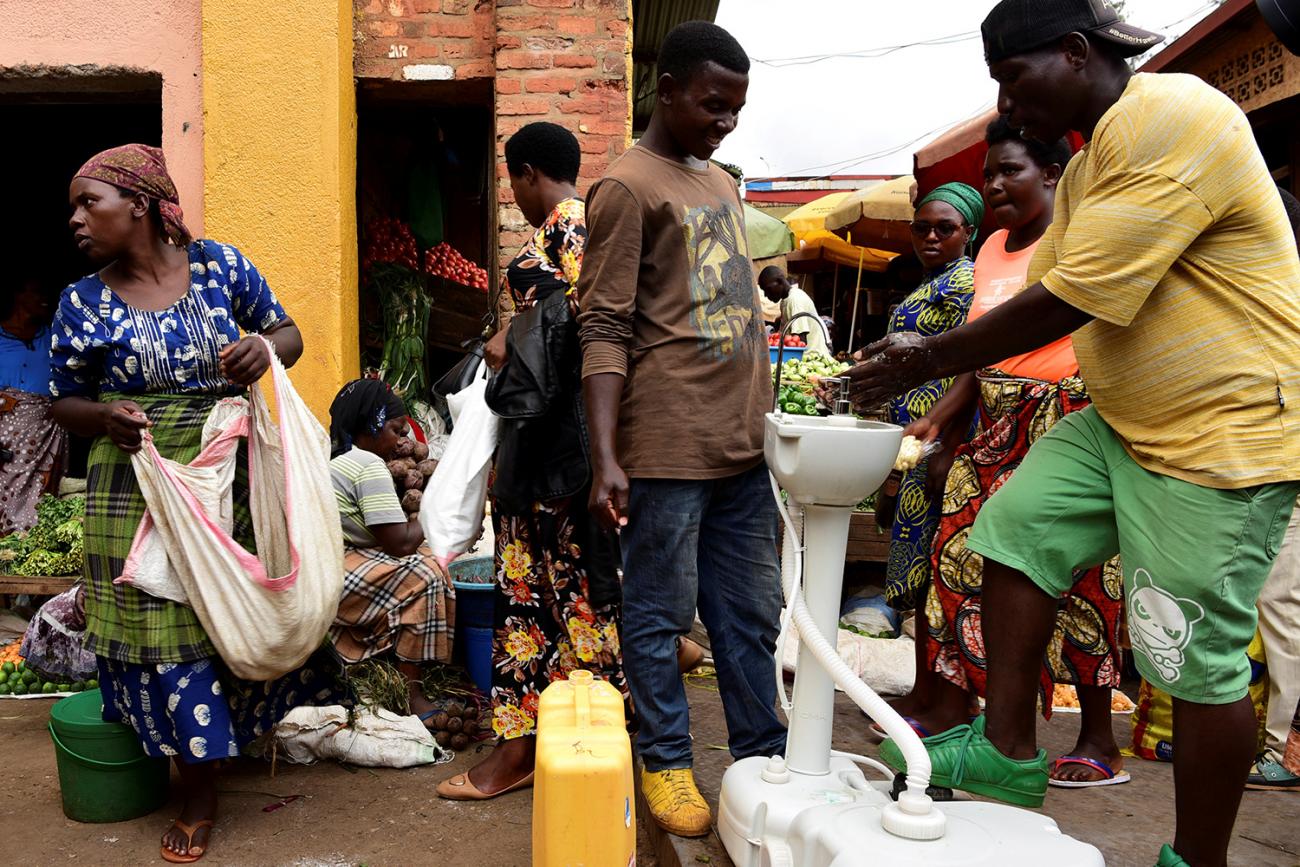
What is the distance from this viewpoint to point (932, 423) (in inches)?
122

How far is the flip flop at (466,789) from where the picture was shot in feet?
10.5

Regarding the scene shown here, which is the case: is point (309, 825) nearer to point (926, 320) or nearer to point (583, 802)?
point (583, 802)

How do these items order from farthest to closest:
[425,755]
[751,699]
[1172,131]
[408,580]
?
[408,580]
[425,755]
[751,699]
[1172,131]

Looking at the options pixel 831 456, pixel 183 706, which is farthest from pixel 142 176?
pixel 831 456

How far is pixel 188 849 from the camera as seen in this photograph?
9.45ft

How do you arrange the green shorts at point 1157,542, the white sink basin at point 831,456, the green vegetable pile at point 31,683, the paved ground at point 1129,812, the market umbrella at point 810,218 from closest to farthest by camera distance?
the green shorts at point 1157,542, the white sink basin at point 831,456, the paved ground at point 1129,812, the green vegetable pile at point 31,683, the market umbrella at point 810,218


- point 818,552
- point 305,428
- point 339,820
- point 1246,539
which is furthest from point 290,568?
point 1246,539

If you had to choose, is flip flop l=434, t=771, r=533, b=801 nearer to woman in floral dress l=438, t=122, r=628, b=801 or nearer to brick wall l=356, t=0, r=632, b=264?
woman in floral dress l=438, t=122, r=628, b=801

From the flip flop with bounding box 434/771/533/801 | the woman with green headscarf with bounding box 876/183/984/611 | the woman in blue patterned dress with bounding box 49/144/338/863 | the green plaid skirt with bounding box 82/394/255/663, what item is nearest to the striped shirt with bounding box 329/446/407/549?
the woman in blue patterned dress with bounding box 49/144/338/863

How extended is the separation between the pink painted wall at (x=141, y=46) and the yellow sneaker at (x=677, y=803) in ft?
11.5

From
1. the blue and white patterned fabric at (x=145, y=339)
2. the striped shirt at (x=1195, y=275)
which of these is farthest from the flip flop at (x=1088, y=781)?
the blue and white patterned fabric at (x=145, y=339)

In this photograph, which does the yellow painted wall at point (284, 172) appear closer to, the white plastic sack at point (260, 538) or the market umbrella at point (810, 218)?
the white plastic sack at point (260, 538)

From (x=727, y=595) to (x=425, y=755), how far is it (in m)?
1.49

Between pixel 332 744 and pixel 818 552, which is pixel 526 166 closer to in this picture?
pixel 818 552
